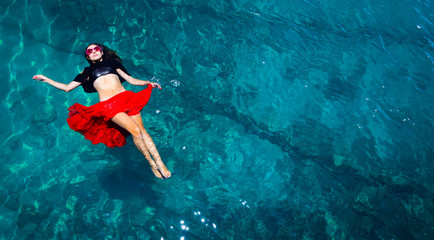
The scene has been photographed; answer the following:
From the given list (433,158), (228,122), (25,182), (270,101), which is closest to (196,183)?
(228,122)

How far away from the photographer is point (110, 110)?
565 cm

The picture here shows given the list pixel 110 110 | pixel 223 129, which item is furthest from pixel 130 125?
pixel 223 129

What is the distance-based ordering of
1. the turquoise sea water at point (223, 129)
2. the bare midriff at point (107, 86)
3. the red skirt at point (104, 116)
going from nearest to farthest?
the red skirt at point (104, 116) < the bare midriff at point (107, 86) < the turquoise sea water at point (223, 129)

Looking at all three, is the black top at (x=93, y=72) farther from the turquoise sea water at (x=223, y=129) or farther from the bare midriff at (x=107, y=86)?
the turquoise sea water at (x=223, y=129)

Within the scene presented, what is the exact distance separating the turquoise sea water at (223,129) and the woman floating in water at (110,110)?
1441 millimetres

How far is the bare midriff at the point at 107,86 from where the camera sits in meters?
6.21

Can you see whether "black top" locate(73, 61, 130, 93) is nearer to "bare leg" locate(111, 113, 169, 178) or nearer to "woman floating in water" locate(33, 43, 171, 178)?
"woman floating in water" locate(33, 43, 171, 178)

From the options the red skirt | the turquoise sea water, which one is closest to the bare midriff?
the red skirt

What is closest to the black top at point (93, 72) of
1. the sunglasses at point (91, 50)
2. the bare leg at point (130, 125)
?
the sunglasses at point (91, 50)

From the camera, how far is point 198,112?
8125 millimetres

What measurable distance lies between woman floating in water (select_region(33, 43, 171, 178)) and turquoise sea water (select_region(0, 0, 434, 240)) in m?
1.44

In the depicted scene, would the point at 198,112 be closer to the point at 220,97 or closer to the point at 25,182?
the point at 220,97

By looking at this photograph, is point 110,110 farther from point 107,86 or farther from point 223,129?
point 223,129

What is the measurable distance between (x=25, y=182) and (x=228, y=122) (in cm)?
525
